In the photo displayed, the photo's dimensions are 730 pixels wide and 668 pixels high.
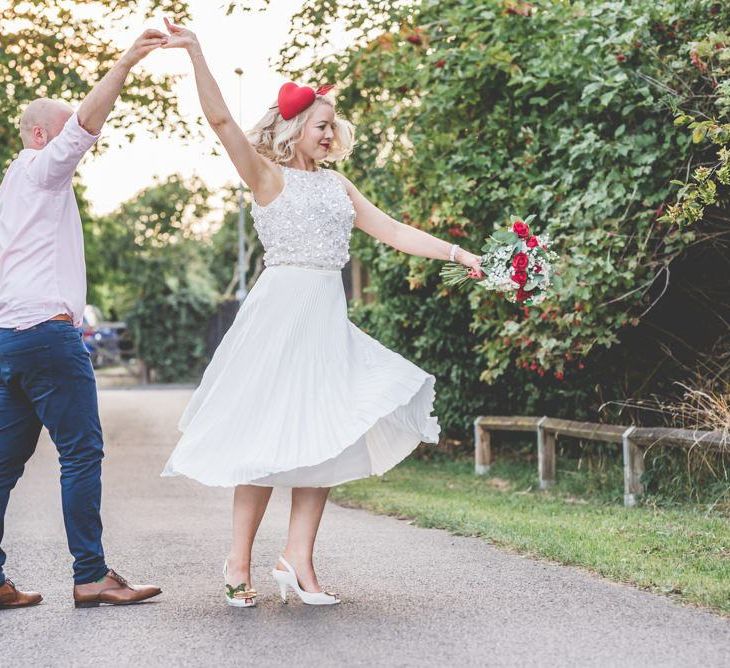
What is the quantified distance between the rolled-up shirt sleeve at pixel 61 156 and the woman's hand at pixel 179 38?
1.63 ft

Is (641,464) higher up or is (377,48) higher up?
(377,48)

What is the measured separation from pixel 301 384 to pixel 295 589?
0.87m

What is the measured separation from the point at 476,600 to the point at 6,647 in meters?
1.95

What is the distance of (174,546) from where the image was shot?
Result: 669 cm

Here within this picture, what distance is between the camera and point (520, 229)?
5406 mm

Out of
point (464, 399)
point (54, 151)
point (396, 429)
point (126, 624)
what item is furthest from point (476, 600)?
point (464, 399)

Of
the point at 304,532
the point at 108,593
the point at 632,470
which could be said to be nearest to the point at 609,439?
the point at 632,470

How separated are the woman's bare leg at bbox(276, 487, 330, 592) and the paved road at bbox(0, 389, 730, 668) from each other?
0.44 feet

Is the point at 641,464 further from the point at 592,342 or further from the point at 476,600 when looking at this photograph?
the point at 476,600

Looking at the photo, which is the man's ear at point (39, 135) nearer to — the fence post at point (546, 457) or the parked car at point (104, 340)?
the fence post at point (546, 457)

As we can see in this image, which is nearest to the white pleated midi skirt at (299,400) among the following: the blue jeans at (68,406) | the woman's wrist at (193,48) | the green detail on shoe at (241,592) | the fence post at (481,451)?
the blue jeans at (68,406)

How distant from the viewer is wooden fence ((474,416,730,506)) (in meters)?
7.82

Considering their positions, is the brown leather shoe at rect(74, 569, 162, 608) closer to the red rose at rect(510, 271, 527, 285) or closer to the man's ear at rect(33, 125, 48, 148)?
the man's ear at rect(33, 125, 48, 148)

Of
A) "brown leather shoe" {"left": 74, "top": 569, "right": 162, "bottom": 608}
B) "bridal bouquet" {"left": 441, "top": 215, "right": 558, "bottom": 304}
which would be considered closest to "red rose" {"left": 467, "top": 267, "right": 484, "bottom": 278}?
"bridal bouquet" {"left": 441, "top": 215, "right": 558, "bottom": 304}
